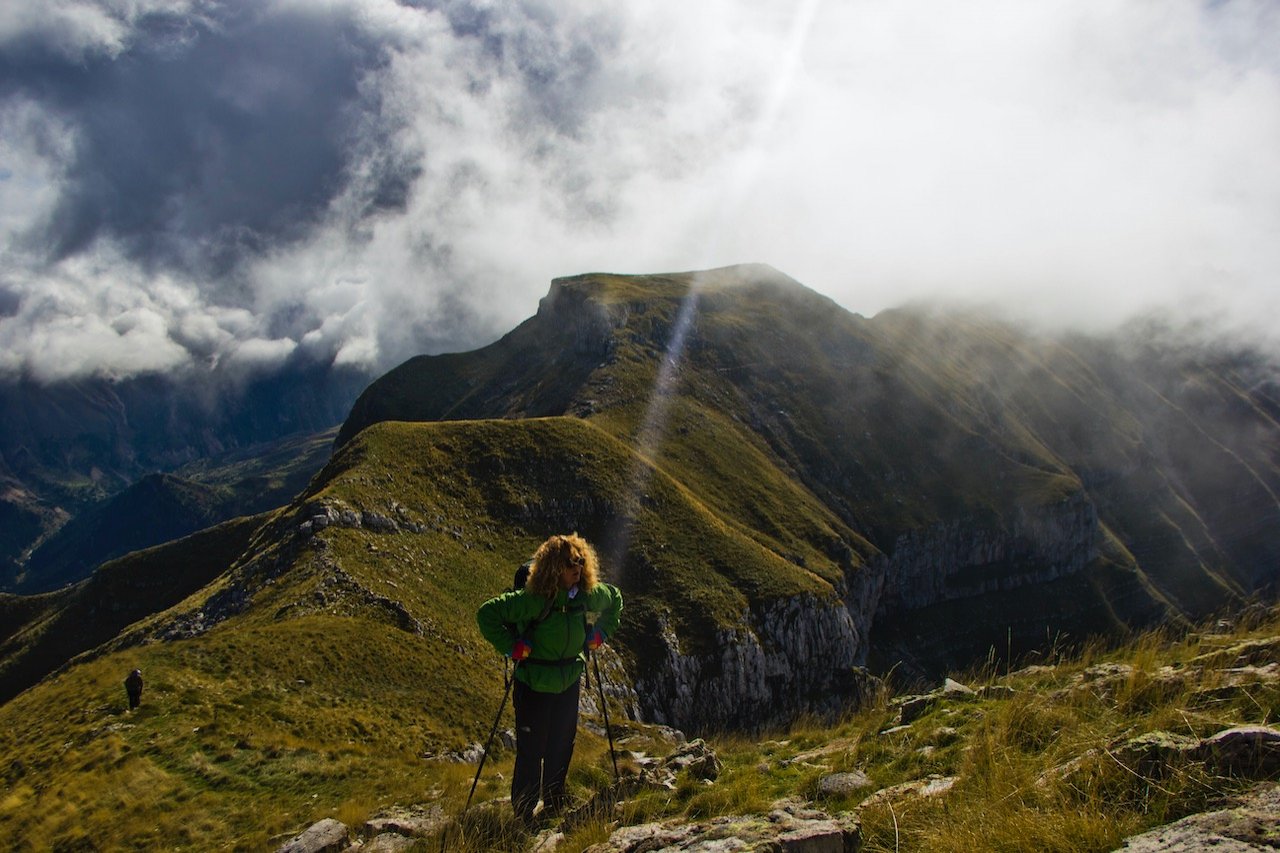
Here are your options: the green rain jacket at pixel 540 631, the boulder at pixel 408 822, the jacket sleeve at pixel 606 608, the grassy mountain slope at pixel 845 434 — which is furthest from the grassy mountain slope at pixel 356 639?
the grassy mountain slope at pixel 845 434

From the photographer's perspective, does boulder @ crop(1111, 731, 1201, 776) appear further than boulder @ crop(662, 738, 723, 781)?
No

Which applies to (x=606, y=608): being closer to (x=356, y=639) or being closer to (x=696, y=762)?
(x=696, y=762)

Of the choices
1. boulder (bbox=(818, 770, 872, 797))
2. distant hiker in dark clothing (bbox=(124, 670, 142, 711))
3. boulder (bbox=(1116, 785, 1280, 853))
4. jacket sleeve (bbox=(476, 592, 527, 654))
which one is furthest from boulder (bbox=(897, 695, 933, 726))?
distant hiker in dark clothing (bbox=(124, 670, 142, 711))

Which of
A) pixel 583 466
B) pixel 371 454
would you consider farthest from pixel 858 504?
pixel 371 454

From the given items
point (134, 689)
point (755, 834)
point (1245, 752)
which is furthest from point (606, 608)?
point (134, 689)

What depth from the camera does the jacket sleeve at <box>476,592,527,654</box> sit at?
30.8 ft

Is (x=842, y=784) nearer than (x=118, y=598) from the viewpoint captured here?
Yes

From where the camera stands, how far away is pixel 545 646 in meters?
9.52

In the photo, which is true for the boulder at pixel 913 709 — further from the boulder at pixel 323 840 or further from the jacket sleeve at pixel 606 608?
the boulder at pixel 323 840

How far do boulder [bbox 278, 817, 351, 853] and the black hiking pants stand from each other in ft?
8.64

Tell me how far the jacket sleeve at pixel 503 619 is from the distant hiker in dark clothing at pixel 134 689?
2149cm

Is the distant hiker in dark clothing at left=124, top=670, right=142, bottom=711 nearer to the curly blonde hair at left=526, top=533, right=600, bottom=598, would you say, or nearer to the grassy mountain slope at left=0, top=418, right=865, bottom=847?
the grassy mountain slope at left=0, top=418, right=865, bottom=847

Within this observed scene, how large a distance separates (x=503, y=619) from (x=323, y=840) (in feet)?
13.6

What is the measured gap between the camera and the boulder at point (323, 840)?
9.42 m
